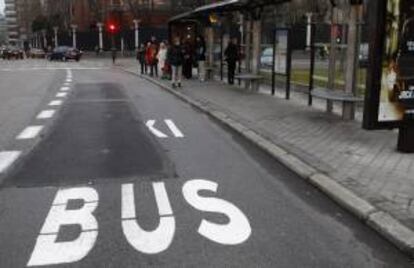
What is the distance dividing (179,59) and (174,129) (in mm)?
10543

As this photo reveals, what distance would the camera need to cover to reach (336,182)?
7281mm

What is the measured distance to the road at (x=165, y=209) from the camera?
16.9 ft

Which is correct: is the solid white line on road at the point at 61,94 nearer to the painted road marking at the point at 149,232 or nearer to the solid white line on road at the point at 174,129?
the solid white line on road at the point at 174,129

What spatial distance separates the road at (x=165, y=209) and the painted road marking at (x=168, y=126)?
0.06m

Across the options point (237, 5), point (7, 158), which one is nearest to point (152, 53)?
point (237, 5)

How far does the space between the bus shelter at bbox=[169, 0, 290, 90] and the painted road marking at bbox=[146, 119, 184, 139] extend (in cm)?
436

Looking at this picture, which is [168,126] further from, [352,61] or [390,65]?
[390,65]

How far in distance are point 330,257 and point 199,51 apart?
2153 centimetres

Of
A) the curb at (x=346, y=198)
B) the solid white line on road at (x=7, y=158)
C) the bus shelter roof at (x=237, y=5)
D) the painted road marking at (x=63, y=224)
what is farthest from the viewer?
the bus shelter roof at (x=237, y=5)

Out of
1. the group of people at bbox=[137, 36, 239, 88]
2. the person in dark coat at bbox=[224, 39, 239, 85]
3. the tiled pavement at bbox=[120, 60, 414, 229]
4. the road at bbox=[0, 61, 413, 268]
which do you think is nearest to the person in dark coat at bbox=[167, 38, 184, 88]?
the group of people at bbox=[137, 36, 239, 88]

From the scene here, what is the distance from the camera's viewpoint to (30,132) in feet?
38.7

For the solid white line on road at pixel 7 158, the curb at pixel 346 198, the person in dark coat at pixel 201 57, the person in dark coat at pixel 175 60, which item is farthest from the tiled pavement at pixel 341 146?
the person in dark coat at pixel 201 57

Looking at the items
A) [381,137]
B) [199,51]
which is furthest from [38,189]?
[199,51]

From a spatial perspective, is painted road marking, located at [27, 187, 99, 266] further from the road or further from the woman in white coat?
the woman in white coat
